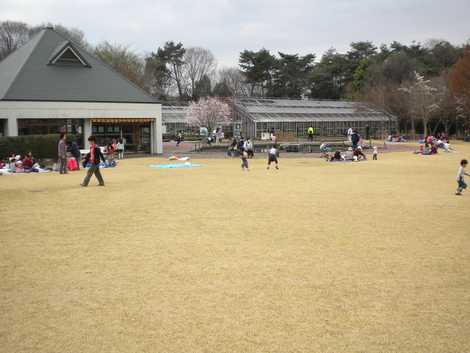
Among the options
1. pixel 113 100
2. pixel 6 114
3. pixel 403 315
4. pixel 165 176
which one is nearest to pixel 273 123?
pixel 113 100

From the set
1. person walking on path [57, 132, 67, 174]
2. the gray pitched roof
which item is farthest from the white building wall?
person walking on path [57, 132, 67, 174]

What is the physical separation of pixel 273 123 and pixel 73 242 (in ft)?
140

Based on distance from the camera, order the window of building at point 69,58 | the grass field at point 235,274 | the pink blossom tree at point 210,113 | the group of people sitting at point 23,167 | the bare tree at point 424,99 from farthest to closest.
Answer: the bare tree at point 424,99, the pink blossom tree at point 210,113, the window of building at point 69,58, the group of people sitting at point 23,167, the grass field at point 235,274

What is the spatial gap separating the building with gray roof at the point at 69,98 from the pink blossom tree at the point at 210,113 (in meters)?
12.9

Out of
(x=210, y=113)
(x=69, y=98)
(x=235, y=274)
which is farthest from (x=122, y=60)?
(x=235, y=274)

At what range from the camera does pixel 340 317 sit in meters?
4.91

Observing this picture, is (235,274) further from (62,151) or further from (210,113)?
(210,113)

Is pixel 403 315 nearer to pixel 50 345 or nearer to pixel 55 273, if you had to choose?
pixel 50 345

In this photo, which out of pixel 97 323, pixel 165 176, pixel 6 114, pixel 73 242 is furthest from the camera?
pixel 6 114

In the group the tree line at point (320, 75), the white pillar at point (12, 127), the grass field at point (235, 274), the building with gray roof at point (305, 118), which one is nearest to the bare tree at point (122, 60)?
the tree line at point (320, 75)

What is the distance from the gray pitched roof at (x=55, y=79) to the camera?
30250 millimetres

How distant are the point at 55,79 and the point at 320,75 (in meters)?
47.6

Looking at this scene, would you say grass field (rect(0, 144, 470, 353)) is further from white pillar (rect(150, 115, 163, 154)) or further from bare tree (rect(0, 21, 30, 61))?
bare tree (rect(0, 21, 30, 61))

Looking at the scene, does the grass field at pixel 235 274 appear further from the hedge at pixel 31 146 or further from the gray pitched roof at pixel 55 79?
the gray pitched roof at pixel 55 79
